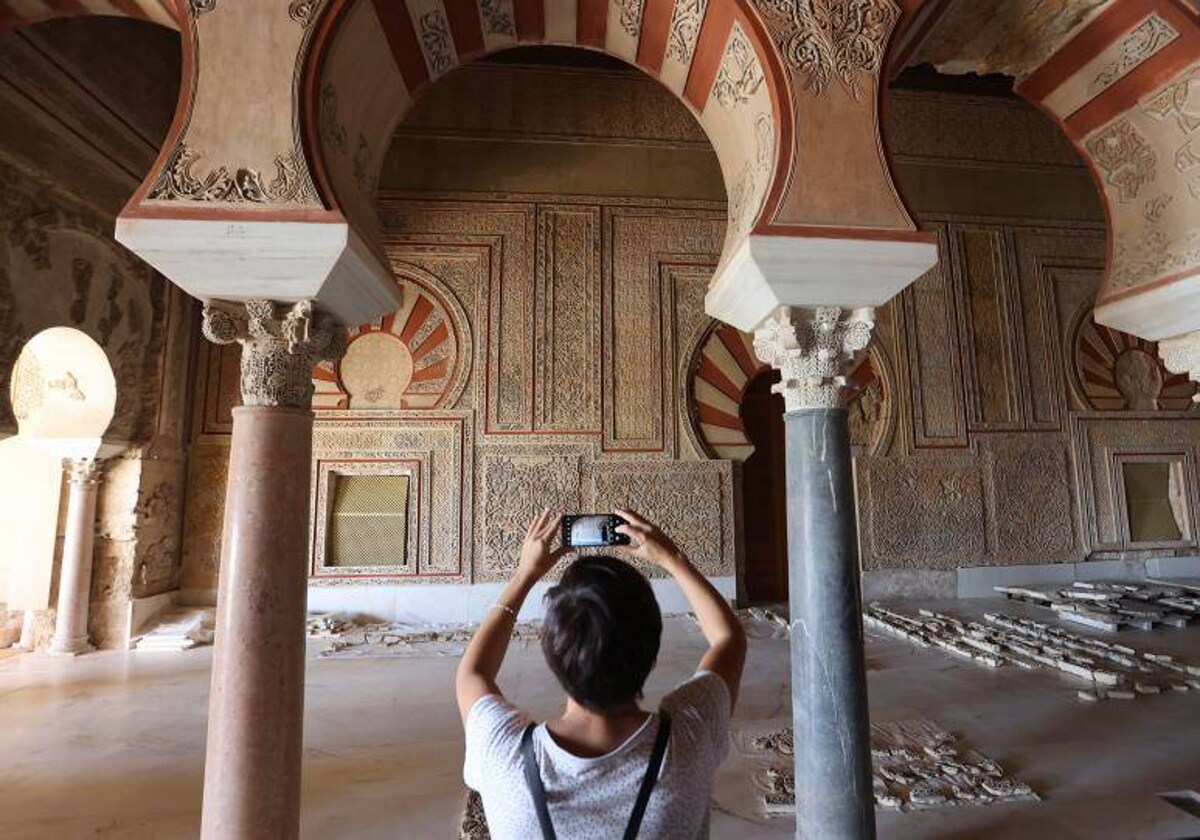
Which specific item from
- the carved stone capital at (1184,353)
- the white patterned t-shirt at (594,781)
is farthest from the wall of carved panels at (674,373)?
the white patterned t-shirt at (594,781)

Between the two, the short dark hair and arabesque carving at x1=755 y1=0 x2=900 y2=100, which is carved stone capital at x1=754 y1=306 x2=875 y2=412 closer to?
arabesque carving at x1=755 y1=0 x2=900 y2=100

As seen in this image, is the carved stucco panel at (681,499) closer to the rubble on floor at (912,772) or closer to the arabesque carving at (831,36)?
the rubble on floor at (912,772)

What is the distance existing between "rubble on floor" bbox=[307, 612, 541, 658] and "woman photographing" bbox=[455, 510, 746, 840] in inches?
154

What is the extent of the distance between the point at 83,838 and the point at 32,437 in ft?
12.8

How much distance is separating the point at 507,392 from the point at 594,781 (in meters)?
5.32

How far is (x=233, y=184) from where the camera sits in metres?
1.89

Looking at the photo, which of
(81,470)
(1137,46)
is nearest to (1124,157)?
(1137,46)

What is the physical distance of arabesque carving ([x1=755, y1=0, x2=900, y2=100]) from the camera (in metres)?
2.23

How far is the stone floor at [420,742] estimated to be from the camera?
232 centimetres

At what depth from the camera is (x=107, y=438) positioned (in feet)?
16.0

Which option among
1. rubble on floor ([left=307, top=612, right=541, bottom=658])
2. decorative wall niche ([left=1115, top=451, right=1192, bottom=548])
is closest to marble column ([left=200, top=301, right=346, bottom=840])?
rubble on floor ([left=307, top=612, right=541, bottom=658])

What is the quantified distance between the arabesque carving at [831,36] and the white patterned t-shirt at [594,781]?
2.23 m

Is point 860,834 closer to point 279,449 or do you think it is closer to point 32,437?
point 279,449

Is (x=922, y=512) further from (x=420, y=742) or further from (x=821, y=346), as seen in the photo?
(x=420, y=742)
